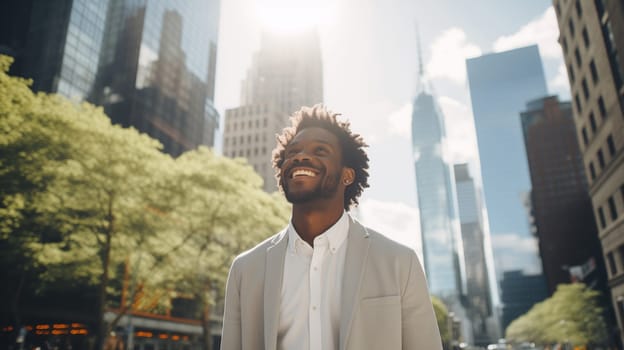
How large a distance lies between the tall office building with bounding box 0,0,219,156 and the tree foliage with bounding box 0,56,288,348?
38903 mm

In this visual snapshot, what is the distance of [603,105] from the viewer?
35250mm

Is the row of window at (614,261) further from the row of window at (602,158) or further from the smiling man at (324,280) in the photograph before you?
the smiling man at (324,280)

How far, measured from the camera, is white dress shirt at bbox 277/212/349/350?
2521mm

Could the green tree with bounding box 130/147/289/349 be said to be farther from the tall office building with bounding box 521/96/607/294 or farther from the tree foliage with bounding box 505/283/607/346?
the tall office building with bounding box 521/96/607/294

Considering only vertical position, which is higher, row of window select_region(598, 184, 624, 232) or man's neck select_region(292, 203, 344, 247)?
row of window select_region(598, 184, 624, 232)

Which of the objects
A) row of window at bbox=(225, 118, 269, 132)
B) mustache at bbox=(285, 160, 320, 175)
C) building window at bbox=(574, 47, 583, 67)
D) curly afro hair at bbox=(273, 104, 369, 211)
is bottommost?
mustache at bbox=(285, 160, 320, 175)

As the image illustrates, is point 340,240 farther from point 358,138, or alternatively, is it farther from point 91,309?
point 91,309

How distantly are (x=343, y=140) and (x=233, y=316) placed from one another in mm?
1336

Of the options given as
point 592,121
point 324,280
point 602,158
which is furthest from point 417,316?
point 592,121

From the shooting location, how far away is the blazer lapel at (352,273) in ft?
7.86

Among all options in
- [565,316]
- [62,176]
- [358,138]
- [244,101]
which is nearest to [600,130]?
[565,316]

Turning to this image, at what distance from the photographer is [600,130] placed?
3550 centimetres

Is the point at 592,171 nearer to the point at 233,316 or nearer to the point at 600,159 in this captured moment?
the point at 600,159

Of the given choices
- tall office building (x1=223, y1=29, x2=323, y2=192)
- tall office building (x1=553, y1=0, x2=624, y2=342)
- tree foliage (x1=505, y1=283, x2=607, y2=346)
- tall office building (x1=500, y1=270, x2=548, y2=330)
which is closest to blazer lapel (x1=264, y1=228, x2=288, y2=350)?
tall office building (x1=553, y1=0, x2=624, y2=342)
